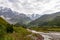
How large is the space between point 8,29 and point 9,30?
94 cm

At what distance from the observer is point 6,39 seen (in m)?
30.5

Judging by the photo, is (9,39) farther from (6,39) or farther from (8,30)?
(8,30)

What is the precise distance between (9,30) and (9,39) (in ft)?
63.7

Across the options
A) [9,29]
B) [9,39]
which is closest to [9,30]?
[9,29]

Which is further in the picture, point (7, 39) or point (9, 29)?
point (9, 29)

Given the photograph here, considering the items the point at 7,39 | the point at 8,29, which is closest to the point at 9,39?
the point at 7,39

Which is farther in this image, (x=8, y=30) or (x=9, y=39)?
(x=8, y=30)

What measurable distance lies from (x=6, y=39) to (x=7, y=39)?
8.7 inches

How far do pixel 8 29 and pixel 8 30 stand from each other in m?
0.29

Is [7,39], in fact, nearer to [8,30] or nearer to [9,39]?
[9,39]

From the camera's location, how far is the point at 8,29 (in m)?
49.7

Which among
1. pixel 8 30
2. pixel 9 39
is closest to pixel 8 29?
pixel 8 30

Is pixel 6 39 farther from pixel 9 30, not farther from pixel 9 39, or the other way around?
pixel 9 30

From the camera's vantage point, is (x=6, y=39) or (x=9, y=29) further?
(x=9, y=29)
